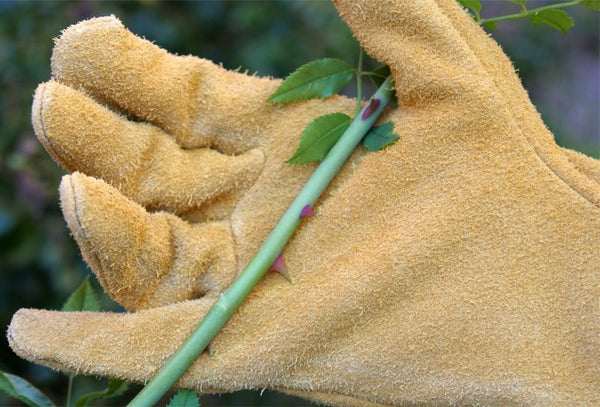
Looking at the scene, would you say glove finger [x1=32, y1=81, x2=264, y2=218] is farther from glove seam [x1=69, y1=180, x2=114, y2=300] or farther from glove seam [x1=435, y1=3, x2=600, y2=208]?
glove seam [x1=435, y1=3, x2=600, y2=208]

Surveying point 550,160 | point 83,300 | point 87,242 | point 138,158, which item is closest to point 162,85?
point 138,158

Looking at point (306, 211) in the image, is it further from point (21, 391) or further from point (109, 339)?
point (21, 391)

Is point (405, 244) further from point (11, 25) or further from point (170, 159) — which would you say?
point (11, 25)

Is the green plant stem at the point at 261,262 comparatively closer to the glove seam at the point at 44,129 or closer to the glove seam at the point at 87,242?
the glove seam at the point at 87,242

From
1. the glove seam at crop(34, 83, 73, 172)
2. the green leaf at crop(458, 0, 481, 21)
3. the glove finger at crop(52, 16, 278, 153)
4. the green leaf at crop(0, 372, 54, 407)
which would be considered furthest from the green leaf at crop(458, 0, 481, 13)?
the green leaf at crop(0, 372, 54, 407)

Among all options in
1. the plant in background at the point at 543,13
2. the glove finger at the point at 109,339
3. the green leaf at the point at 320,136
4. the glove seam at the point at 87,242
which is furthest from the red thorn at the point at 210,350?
the plant in background at the point at 543,13

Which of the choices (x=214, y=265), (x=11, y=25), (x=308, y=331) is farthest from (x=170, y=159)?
(x=11, y=25)
